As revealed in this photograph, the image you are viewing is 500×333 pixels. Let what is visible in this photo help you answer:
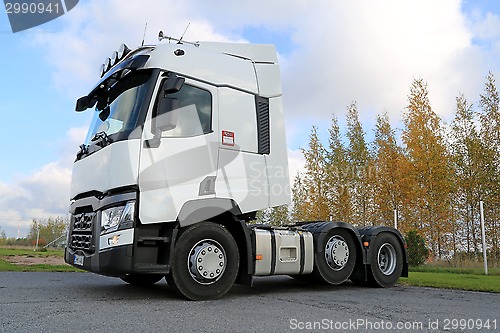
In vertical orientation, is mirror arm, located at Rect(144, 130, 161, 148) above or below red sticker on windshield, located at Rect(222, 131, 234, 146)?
below

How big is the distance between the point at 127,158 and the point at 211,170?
1.11 meters

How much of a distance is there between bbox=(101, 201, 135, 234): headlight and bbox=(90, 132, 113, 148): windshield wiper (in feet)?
2.94

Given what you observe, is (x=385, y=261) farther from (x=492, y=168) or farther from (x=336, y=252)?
(x=492, y=168)

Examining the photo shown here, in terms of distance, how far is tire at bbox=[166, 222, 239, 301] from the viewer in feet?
18.0

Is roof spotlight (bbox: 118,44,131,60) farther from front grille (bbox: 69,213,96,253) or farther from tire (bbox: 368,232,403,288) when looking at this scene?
tire (bbox: 368,232,403,288)

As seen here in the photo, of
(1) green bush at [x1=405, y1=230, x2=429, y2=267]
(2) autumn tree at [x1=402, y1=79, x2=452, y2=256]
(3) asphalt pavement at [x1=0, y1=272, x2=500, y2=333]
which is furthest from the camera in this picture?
(2) autumn tree at [x1=402, y1=79, x2=452, y2=256]

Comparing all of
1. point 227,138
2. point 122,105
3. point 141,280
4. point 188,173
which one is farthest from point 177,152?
point 141,280

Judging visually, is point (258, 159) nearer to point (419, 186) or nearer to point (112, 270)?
point (112, 270)

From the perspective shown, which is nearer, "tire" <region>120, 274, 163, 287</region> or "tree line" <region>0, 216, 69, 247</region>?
"tire" <region>120, 274, 163, 287</region>

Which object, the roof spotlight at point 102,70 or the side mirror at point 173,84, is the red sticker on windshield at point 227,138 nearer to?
the side mirror at point 173,84

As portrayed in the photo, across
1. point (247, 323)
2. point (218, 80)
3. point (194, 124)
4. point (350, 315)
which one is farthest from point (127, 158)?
point (350, 315)

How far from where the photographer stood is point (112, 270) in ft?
16.9

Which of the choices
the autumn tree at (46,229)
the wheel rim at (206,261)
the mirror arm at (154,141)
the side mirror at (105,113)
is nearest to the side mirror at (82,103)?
the side mirror at (105,113)

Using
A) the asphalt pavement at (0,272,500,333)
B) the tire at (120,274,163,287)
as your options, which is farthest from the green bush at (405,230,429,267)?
the tire at (120,274,163,287)
